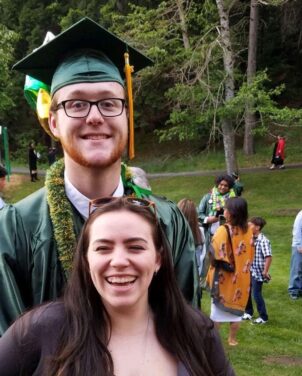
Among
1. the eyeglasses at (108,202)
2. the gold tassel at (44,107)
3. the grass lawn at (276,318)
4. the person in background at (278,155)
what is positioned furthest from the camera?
the person in background at (278,155)

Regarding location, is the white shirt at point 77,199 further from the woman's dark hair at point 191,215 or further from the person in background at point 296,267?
the person in background at point 296,267

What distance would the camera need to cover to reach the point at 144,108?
2748 centimetres

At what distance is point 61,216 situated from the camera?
1.95 meters

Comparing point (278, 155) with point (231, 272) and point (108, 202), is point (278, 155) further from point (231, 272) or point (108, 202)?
point (108, 202)

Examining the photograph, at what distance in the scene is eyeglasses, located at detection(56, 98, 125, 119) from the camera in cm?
192

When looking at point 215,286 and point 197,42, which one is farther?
point 197,42

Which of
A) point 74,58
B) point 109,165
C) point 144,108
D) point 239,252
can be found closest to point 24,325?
point 109,165

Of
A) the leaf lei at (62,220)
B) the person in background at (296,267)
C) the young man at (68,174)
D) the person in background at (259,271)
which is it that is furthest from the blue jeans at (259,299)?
the leaf lei at (62,220)

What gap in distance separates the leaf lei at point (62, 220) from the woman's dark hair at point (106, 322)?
12cm

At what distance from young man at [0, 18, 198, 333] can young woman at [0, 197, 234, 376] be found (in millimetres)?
153

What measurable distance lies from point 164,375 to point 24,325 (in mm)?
426

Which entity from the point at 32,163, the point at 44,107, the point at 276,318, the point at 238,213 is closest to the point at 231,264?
the point at 238,213

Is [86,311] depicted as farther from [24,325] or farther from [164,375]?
[164,375]

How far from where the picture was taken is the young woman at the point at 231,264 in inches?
234
